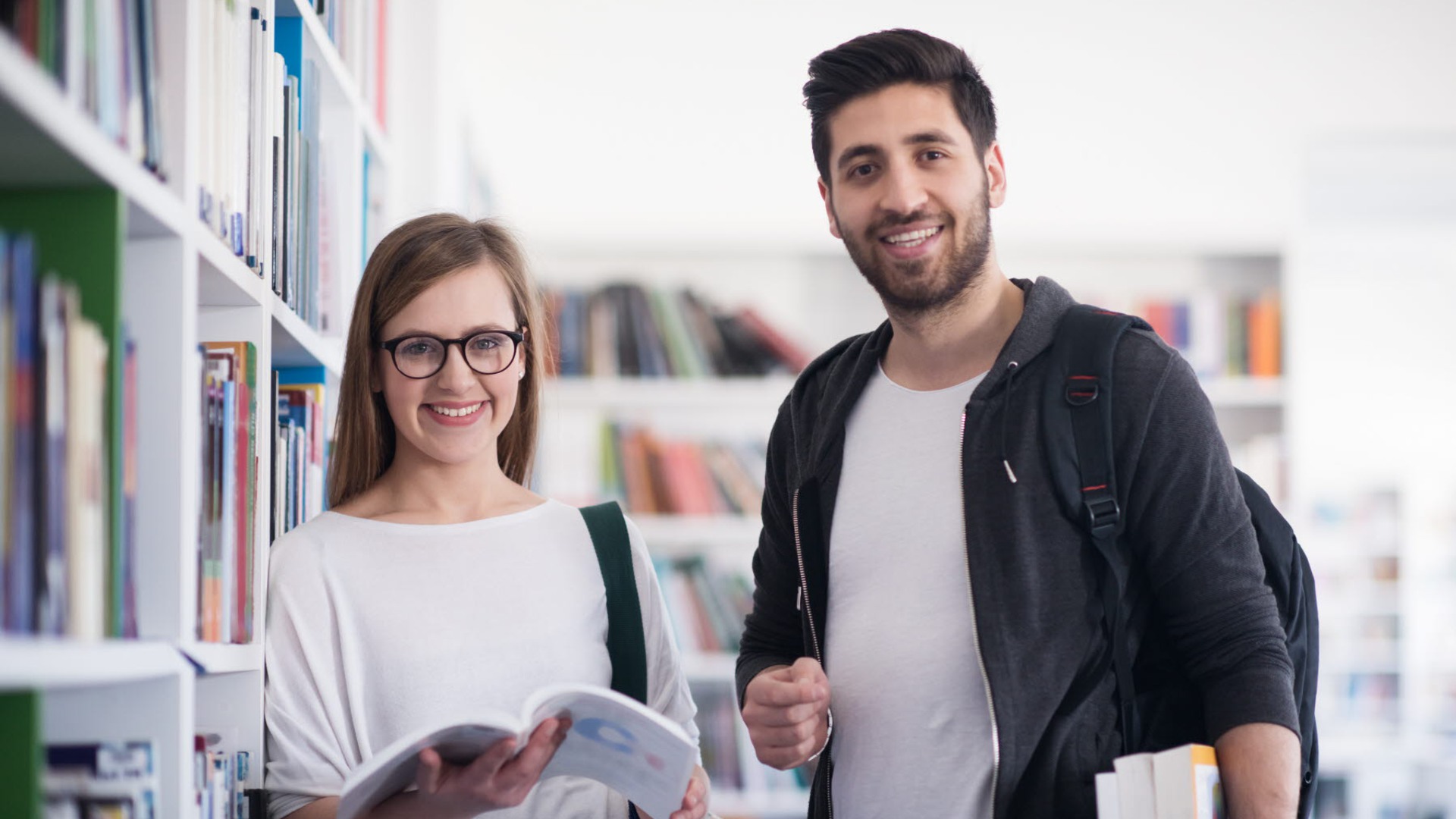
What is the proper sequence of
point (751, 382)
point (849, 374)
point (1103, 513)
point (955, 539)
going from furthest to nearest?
point (751, 382) → point (849, 374) → point (955, 539) → point (1103, 513)

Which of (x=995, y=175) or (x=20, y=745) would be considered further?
(x=995, y=175)

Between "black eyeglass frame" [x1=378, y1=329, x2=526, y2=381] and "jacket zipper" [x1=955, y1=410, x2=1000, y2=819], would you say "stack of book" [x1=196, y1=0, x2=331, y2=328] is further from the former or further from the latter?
"jacket zipper" [x1=955, y1=410, x2=1000, y2=819]

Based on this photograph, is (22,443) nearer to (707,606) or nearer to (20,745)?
(20,745)

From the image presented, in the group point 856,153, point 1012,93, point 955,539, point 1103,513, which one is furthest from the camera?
point 1012,93

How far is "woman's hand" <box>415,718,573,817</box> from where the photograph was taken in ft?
3.84

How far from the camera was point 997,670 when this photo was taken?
1355 millimetres

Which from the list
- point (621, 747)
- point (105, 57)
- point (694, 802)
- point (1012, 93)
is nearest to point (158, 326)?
point (105, 57)

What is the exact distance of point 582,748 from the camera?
1264 mm

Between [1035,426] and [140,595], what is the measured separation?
90 cm

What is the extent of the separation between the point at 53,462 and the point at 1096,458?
0.97 m

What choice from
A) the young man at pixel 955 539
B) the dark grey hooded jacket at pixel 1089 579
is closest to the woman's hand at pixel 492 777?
the young man at pixel 955 539

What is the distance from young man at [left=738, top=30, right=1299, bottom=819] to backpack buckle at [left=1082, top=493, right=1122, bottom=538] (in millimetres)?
20

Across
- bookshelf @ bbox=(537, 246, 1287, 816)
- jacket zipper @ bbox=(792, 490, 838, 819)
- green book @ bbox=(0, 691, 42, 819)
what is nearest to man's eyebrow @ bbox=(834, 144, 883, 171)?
jacket zipper @ bbox=(792, 490, 838, 819)

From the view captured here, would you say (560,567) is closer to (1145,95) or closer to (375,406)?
(375,406)
